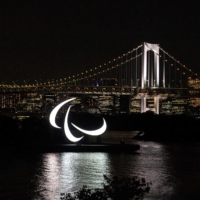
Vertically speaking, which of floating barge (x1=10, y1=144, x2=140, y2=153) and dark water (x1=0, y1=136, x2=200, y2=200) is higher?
floating barge (x1=10, y1=144, x2=140, y2=153)

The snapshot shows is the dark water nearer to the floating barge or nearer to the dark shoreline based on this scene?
the floating barge

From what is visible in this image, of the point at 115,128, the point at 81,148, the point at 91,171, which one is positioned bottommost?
the point at 91,171

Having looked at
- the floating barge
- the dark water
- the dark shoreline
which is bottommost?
the dark water

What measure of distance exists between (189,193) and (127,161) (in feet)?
24.3

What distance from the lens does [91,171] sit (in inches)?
756

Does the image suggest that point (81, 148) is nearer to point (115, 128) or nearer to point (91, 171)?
point (91, 171)

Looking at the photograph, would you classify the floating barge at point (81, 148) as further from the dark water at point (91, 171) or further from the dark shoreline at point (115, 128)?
the dark shoreline at point (115, 128)

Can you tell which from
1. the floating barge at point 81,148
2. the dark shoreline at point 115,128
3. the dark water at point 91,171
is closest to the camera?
the dark water at point 91,171

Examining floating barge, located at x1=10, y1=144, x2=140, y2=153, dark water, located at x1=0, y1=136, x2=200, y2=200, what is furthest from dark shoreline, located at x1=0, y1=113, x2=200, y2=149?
dark water, located at x1=0, y1=136, x2=200, y2=200

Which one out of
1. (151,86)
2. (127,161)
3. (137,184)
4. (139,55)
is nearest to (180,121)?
(151,86)

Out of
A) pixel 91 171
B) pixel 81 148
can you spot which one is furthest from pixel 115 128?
pixel 91 171

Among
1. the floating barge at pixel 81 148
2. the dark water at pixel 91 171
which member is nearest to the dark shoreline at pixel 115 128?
the floating barge at pixel 81 148

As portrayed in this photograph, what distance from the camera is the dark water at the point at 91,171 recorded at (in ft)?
48.7

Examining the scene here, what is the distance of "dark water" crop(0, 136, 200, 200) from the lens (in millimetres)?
14857
